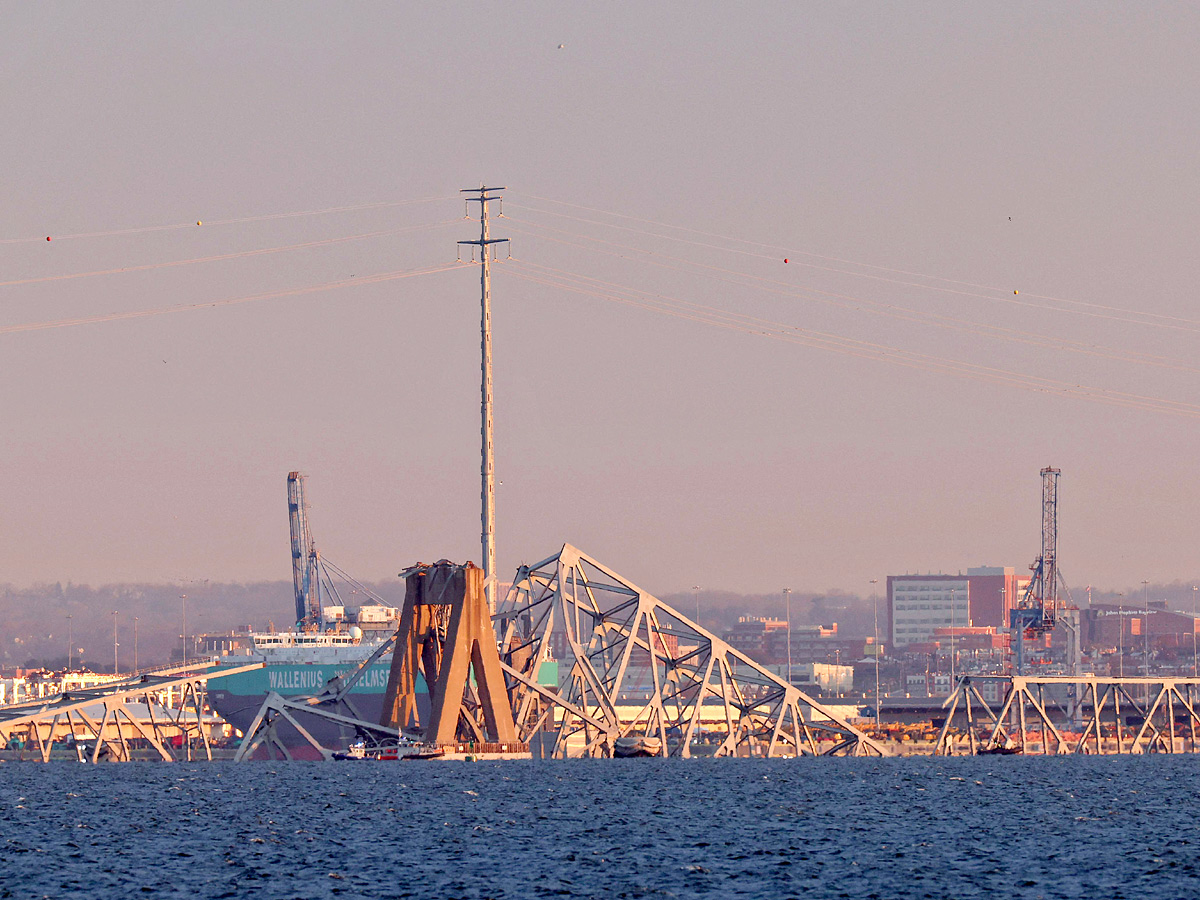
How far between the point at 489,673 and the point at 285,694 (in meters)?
65.5

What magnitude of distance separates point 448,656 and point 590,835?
49.3m

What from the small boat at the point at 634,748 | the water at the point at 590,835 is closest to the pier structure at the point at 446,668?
the water at the point at 590,835

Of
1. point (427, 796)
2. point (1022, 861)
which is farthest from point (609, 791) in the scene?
point (1022, 861)

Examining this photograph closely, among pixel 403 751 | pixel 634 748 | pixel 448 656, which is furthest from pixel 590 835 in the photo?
pixel 634 748

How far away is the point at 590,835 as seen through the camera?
83812mm

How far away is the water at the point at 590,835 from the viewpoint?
6462 cm

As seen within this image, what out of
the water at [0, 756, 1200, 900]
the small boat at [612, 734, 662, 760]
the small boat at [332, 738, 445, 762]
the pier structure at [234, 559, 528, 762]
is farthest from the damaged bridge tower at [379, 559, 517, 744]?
the small boat at [612, 734, 662, 760]

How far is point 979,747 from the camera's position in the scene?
198250mm

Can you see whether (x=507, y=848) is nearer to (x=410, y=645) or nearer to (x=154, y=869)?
(x=154, y=869)

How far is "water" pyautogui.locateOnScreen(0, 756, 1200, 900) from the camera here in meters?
64.6

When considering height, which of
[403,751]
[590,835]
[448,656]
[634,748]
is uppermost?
[448,656]

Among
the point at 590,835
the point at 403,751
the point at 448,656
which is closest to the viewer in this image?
the point at 590,835

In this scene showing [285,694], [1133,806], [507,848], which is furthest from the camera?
[285,694]

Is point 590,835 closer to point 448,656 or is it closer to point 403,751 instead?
point 448,656
